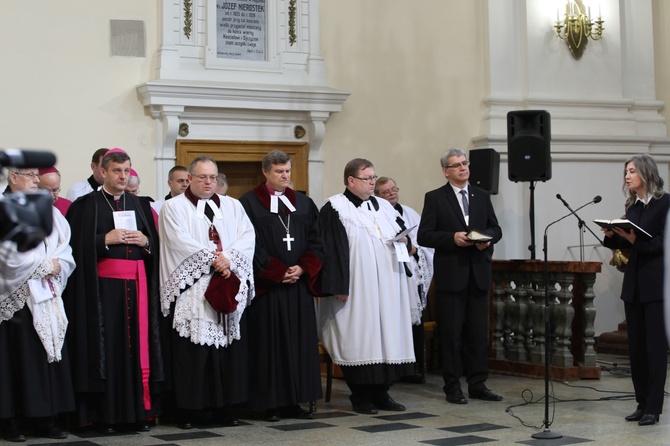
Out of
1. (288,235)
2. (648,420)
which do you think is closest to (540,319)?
(648,420)

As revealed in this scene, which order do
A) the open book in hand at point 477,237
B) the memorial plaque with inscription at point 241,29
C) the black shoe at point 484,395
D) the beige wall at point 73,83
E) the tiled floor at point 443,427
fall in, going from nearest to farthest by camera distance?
the tiled floor at point 443,427 < the open book in hand at point 477,237 < the black shoe at point 484,395 < the beige wall at point 73,83 < the memorial plaque with inscription at point 241,29

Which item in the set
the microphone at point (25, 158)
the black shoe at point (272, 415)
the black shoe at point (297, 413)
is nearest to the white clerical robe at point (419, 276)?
the black shoe at point (297, 413)

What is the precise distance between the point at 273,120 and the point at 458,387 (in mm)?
3942

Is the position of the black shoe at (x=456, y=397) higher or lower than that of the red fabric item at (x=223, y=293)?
lower

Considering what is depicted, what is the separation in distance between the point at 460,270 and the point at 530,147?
2.22 meters

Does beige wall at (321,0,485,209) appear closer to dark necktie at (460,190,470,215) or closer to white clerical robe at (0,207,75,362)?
dark necktie at (460,190,470,215)

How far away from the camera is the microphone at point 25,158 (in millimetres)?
2652

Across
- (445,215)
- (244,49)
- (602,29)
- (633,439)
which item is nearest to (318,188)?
(244,49)

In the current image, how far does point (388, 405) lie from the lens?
734 cm

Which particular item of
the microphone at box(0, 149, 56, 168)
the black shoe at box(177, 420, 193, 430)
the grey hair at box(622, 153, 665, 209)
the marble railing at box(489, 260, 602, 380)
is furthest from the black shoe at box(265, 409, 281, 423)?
the microphone at box(0, 149, 56, 168)

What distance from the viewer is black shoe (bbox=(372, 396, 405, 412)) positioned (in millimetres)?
7322

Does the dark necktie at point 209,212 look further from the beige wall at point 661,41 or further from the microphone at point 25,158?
the beige wall at point 661,41

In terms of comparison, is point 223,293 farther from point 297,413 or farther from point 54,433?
point 54,433

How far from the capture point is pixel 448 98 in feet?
37.6
